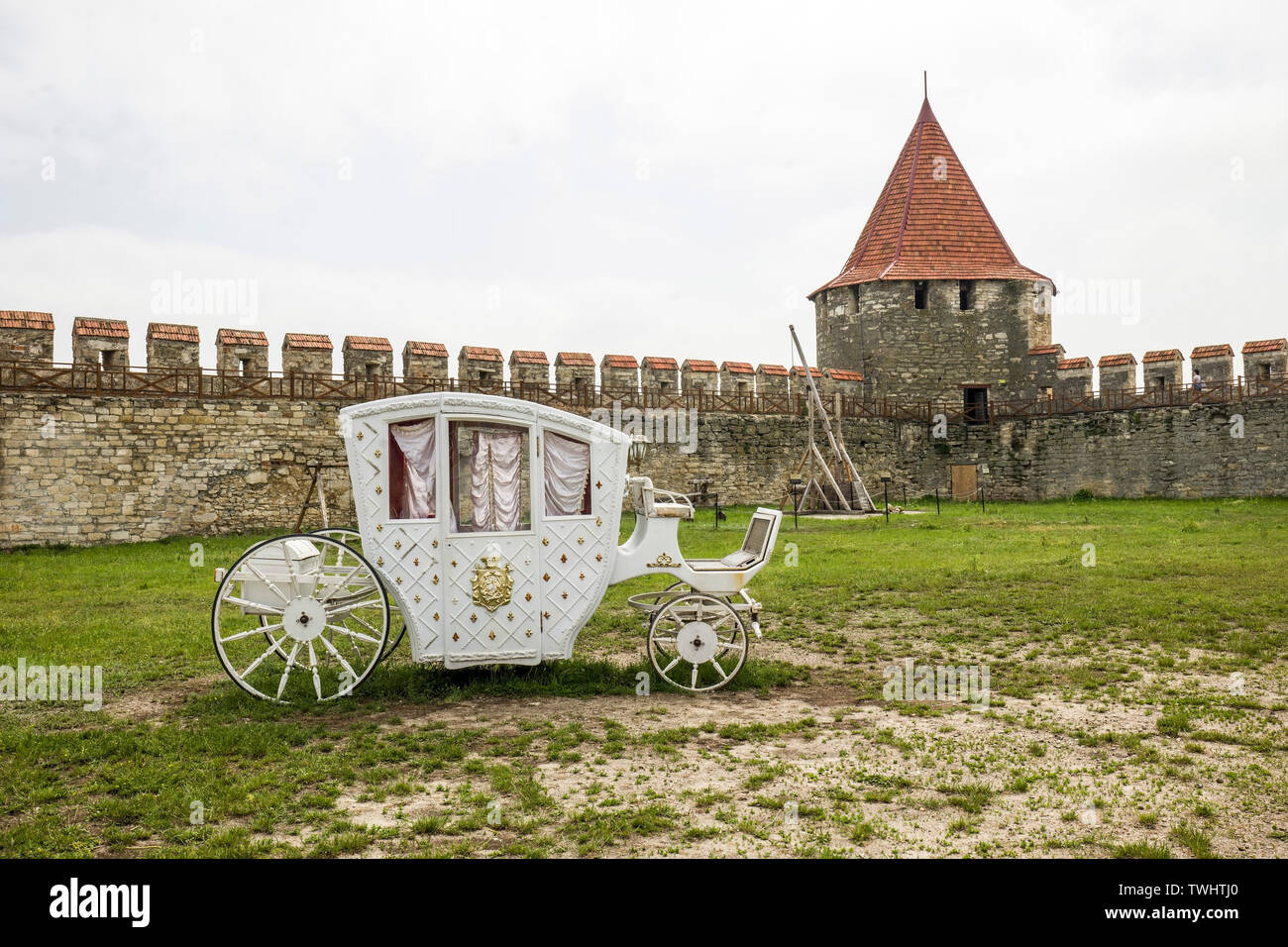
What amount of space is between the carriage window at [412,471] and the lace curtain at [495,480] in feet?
1.21

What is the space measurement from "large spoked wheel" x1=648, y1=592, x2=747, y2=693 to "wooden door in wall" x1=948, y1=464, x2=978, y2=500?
2569 cm

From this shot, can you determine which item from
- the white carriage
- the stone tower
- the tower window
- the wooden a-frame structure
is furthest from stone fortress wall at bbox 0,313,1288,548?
the white carriage

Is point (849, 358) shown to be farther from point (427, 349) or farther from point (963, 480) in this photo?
point (427, 349)

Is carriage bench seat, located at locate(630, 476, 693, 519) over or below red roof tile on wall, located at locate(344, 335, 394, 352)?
below

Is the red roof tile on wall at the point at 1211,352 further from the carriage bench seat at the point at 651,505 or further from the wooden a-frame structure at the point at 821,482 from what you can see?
the carriage bench seat at the point at 651,505

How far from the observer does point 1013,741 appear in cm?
597

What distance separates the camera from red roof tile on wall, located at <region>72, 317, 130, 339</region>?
19.6 metres

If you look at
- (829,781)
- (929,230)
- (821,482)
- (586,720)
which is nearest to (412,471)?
(586,720)

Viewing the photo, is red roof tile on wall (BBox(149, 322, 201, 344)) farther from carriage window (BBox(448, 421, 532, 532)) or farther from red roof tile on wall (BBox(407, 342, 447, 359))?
carriage window (BBox(448, 421, 532, 532))

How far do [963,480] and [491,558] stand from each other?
90.3 ft

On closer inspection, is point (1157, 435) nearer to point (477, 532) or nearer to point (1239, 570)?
point (1239, 570)

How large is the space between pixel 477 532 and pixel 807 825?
12.2ft

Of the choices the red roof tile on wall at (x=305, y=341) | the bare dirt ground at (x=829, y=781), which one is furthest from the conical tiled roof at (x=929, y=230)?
the bare dirt ground at (x=829, y=781)

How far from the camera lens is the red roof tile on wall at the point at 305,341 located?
21.8m
